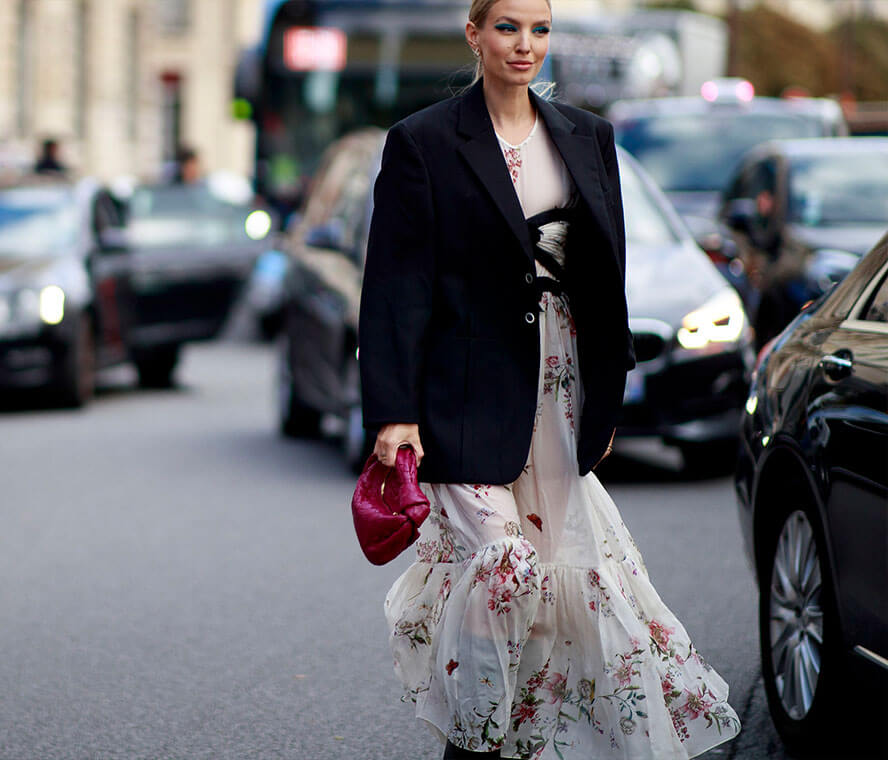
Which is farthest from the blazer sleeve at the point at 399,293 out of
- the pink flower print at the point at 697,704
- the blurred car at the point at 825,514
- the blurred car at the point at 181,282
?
the blurred car at the point at 181,282

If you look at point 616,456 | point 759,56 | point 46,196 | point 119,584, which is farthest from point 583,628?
point 759,56

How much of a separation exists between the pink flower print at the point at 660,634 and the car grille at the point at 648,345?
5.17 m

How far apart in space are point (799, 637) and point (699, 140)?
11.8 meters

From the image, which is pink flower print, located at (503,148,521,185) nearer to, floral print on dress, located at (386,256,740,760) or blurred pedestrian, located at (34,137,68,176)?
floral print on dress, located at (386,256,740,760)

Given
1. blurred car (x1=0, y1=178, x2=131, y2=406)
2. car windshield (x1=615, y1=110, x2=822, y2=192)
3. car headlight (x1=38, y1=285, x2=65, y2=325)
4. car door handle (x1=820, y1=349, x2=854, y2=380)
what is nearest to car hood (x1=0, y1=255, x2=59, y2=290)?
blurred car (x1=0, y1=178, x2=131, y2=406)

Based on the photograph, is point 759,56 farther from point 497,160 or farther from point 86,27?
point 497,160

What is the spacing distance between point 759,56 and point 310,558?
65764mm

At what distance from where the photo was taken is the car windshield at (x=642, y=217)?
9734 millimetres

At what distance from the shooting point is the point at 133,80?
4219 centimetres

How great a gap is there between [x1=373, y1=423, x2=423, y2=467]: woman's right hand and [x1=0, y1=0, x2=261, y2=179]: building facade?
19.0m

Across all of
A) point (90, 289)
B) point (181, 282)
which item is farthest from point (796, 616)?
point (181, 282)

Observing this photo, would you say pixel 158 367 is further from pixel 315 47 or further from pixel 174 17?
pixel 174 17

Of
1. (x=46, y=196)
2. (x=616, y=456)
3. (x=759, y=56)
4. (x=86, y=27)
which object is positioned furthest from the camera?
(x=759, y=56)

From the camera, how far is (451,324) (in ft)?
→ 12.8
